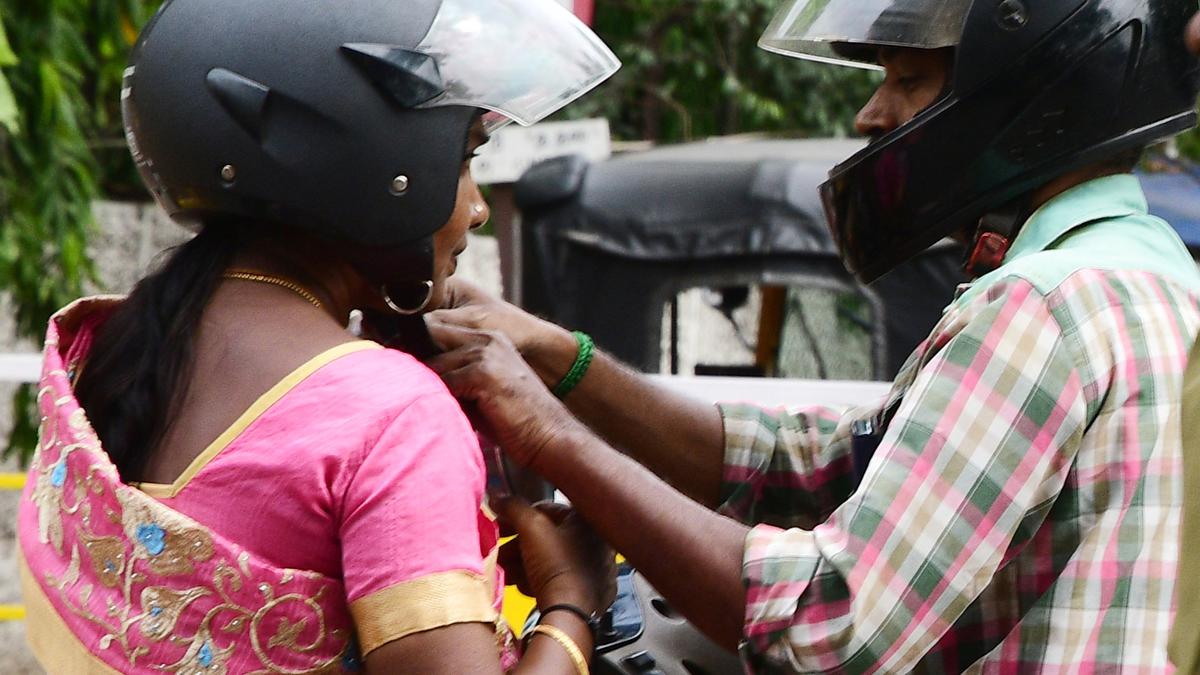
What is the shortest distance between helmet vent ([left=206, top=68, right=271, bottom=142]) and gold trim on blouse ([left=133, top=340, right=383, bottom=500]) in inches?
11.8

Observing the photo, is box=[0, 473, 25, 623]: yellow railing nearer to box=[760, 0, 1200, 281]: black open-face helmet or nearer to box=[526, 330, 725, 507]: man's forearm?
box=[526, 330, 725, 507]: man's forearm

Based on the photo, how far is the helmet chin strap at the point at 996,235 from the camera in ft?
7.06

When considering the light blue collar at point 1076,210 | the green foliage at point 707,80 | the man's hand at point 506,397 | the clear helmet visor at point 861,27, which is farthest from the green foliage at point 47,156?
the green foliage at point 707,80

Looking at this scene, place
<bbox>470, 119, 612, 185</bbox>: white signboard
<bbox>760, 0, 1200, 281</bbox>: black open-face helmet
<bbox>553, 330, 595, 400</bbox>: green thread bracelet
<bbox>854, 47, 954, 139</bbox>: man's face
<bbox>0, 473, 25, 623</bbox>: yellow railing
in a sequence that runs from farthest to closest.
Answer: <bbox>470, 119, 612, 185</bbox>: white signboard, <bbox>0, 473, 25, 623</bbox>: yellow railing, <bbox>553, 330, 595, 400</bbox>: green thread bracelet, <bbox>854, 47, 954, 139</bbox>: man's face, <bbox>760, 0, 1200, 281</bbox>: black open-face helmet

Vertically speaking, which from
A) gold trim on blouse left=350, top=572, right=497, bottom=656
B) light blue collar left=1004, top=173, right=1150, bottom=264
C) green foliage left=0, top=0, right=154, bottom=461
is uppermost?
light blue collar left=1004, top=173, right=1150, bottom=264

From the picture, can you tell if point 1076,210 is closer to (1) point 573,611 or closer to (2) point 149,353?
(1) point 573,611

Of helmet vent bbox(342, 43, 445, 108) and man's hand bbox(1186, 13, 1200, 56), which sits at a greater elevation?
man's hand bbox(1186, 13, 1200, 56)

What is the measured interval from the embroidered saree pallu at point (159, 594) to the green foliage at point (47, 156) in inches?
137

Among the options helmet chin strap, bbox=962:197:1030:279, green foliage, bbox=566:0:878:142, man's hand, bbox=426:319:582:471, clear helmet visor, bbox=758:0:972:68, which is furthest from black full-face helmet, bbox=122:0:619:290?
green foliage, bbox=566:0:878:142

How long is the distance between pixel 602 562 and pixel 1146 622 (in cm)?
67

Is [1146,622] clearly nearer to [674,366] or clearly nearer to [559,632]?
[559,632]

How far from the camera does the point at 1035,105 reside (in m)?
2.10

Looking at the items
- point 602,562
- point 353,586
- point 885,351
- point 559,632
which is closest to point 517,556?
point 602,562

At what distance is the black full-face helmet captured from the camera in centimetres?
180
